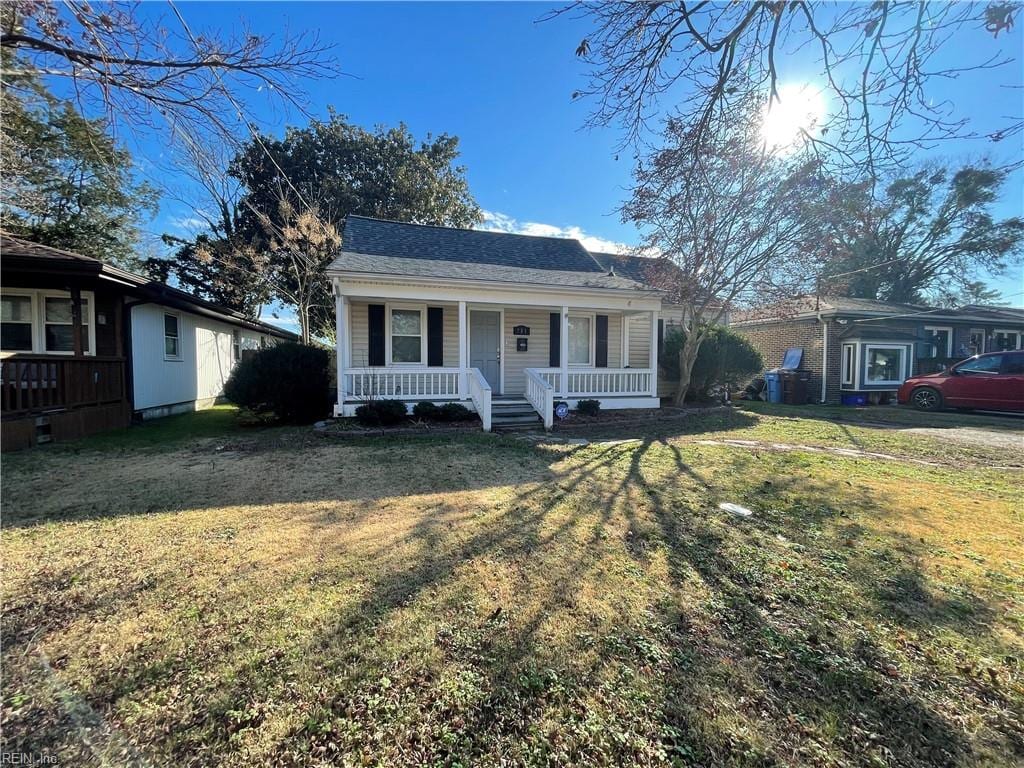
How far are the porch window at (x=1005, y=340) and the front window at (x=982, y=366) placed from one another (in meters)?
8.33

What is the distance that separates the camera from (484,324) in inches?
443

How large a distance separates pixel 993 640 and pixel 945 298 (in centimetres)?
3682

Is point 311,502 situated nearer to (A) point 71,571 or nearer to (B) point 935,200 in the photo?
(A) point 71,571

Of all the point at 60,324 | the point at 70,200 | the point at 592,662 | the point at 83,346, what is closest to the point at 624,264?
the point at 592,662

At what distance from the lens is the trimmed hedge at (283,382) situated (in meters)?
8.84

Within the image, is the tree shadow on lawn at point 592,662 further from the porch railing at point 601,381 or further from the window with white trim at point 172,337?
the window with white trim at point 172,337

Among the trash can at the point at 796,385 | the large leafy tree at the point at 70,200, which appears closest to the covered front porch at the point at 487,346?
the trash can at the point at 796,385

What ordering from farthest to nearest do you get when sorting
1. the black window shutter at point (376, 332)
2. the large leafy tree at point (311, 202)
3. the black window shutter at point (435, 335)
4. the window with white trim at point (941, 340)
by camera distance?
the large leafy tree at point (311, 202) < the window with white trim at point (941, 340) < the black window shutter at point (435, 335) < the black window shutter at point (376, 332)

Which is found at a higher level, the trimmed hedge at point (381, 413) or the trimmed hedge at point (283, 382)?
the trimmed hedge at point (283, 382)

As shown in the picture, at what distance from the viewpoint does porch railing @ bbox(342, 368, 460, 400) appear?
8.98 m

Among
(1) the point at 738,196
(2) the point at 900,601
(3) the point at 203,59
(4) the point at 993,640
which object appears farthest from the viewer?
(1) the point at 738,196

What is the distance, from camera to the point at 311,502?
4.50m

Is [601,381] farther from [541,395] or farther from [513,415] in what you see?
[513,415]

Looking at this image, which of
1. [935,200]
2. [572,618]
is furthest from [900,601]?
[935,200]
